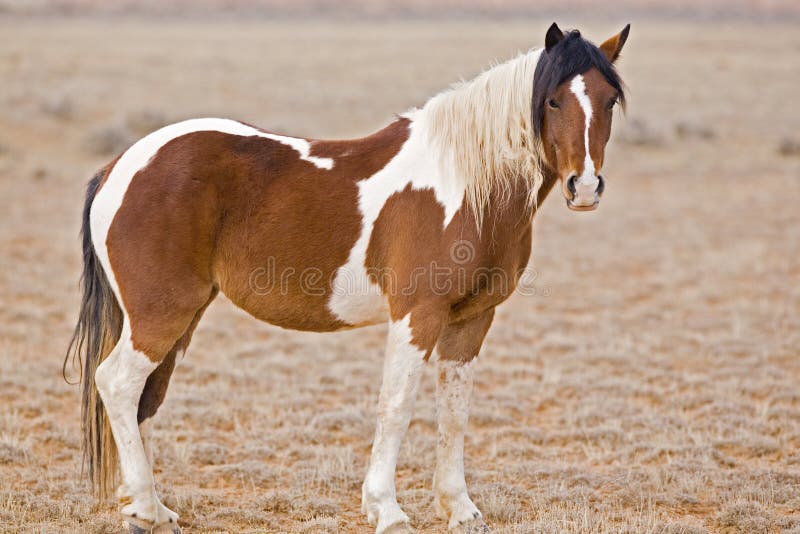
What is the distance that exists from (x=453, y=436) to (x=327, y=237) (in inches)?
49.5

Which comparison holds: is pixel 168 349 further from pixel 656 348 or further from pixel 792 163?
pixel 792 163

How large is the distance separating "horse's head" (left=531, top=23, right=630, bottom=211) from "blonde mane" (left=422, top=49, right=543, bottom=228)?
9 centimetres

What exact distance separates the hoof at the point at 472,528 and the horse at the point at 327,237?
11mm

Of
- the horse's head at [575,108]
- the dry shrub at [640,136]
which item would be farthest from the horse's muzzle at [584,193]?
the dry shrub at [640,136]

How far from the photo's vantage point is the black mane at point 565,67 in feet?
12.3

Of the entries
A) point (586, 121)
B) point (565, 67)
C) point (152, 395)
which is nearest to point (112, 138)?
point (152, 395)

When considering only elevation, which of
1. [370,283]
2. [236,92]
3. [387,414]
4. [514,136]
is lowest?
[387,414]

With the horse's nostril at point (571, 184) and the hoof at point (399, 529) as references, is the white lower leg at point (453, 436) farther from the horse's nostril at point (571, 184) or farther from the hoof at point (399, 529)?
the horse's nostril at point (571, 184)

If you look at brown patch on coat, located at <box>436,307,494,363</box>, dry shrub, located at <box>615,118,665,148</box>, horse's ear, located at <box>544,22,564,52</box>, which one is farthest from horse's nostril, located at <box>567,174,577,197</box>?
dry shrub, located at <box>615,118,665,148</box>

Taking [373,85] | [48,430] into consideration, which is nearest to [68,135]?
[373,85]

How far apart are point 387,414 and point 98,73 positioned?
22.9 m

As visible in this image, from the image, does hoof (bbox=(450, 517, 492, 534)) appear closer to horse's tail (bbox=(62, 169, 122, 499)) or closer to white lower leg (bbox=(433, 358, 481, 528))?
white lower leg (bbox=(433, 358, 481, 528))

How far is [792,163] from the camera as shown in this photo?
17.5m

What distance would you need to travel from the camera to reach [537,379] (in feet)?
24.0
